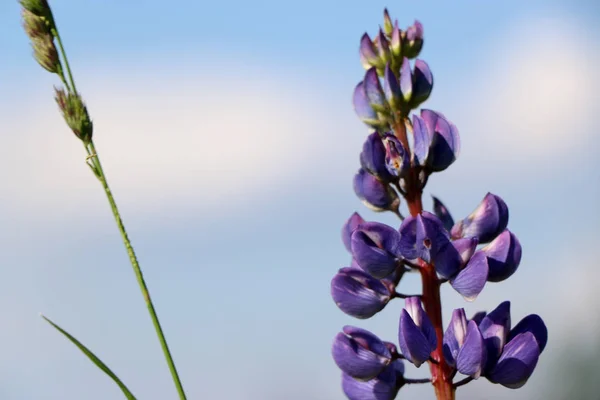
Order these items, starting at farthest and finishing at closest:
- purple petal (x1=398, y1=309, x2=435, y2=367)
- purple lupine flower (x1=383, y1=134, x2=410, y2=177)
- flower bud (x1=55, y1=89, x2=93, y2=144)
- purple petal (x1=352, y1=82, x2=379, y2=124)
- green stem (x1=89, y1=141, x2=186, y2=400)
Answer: purple petal (x1=352, y1=82, x2=379, y2=124) < purple lupine flower (x1=383, y1=134, x2=410, y2=177) < purple petal (x1=398, y1=309, x2=435, y2=367) < flower bud (x1=55, y1=89, x2=93, y2=144) < green stem (x1=89, y1=141, x2=186, y2=400)

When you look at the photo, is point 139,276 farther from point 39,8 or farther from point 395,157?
point 395,157

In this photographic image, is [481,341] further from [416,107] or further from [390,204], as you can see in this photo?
[416,107]

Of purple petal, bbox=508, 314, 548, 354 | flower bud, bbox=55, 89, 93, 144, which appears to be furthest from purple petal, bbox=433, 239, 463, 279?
flower bud, bbox=55, 89, 93, 144

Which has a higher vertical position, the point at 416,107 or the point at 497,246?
the point at 416,107

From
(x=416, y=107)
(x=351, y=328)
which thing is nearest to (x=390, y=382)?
(x=351, y=328)

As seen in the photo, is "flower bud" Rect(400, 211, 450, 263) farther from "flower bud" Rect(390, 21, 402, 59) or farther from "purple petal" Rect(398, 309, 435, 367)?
"flower bud" Rect(390, 21, 402, 59)

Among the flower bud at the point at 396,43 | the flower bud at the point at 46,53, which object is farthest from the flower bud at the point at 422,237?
the flower bud at the point at 46,53

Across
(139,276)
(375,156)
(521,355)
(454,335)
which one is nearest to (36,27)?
(139,276)
